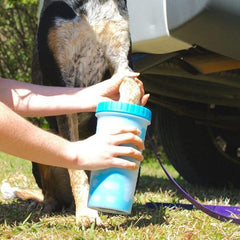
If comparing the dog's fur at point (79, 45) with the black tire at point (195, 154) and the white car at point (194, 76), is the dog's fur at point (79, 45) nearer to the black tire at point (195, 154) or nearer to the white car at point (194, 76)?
the white car at point (194, 76)

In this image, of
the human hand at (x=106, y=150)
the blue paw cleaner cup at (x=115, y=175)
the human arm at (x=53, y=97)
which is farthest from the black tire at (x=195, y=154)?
the human hand at (x=106, y=150)

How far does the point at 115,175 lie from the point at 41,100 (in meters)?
0.62

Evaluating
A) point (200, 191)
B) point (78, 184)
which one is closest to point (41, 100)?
point (78, 184)

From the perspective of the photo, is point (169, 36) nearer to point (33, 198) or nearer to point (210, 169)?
point (33, 198)

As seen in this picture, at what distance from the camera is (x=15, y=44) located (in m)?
9.51

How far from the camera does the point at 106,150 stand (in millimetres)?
1700

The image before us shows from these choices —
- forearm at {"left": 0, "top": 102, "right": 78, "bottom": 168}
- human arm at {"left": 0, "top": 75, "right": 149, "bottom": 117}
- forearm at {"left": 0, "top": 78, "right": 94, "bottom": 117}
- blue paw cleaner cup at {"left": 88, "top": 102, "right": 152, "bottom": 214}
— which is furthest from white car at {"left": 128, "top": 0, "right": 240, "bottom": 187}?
forearm at {"left": 0, "top": 102, "right": 78, "bottom": 168}

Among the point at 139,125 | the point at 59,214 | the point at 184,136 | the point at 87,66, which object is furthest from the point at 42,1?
the point at 184,136

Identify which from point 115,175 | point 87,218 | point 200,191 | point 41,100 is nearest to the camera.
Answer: point 115,175

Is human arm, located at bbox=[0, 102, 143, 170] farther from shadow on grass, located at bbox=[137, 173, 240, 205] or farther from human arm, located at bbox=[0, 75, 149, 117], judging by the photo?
shadow on grass, located at bbox=[137, 173, 240, 205]

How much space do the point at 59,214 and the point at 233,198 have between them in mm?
1432

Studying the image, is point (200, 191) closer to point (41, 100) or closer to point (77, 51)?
point (77, 51)

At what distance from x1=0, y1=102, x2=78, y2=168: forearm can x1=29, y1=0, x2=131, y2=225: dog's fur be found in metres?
0.93

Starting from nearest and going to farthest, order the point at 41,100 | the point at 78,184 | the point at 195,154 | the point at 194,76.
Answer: the point at 41,100 < the point at 78,184 < the point at 194,76 < the point at 195,154
